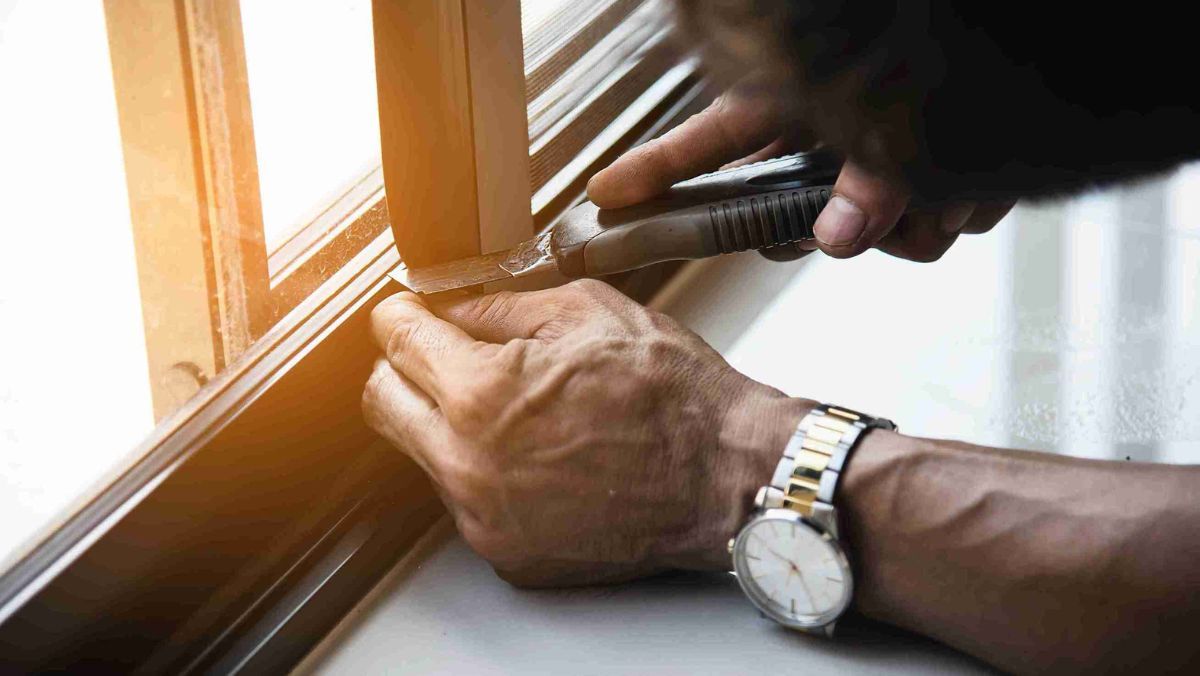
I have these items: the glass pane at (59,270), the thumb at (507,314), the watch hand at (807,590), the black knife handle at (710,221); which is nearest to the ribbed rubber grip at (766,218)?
the black knife handle at (710,221)

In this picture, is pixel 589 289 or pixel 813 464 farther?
pixel 589 289

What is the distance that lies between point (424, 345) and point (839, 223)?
30 cm

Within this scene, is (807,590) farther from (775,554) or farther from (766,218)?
(766,218)

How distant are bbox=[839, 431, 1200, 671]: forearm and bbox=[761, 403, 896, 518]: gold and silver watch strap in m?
0.01

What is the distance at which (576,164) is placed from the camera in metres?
1.03

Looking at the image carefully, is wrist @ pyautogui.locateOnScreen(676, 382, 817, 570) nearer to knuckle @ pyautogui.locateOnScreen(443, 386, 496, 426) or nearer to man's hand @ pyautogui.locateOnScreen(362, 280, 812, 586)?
man's hand @ pyautogui.locateOnScreen(362, 280, 812, 586)

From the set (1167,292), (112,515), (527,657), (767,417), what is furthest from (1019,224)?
(112,515)

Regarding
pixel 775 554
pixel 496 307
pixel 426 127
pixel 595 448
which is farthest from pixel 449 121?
pixel 775 554

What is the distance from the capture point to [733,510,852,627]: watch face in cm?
62

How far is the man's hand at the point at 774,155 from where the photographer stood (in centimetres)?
71

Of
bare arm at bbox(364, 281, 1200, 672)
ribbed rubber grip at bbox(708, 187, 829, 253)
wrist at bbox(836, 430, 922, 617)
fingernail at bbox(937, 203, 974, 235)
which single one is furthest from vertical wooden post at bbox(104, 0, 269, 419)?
fingernail at bbox(937, 203, 974, 235)

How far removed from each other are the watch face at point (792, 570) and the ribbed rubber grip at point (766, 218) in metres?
0.20

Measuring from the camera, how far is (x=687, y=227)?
2.42 ft

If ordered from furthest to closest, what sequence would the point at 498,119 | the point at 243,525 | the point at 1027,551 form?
the point at 498,119 < the point at 243,525 < the point at 1027,551
